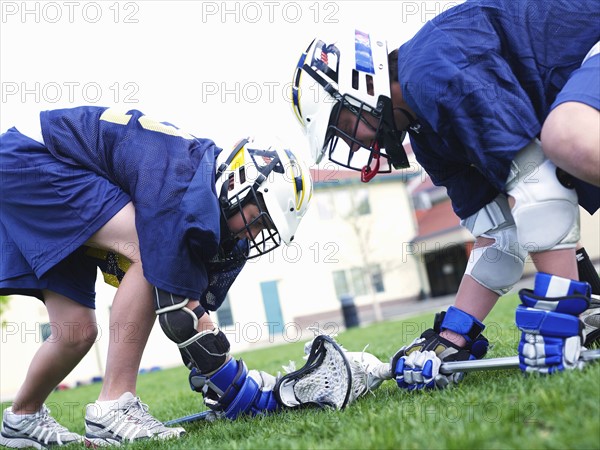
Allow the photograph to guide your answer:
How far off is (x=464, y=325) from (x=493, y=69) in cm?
124

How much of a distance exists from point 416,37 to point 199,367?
1.81 m

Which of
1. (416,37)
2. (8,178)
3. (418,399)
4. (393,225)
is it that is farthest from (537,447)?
(393,225)

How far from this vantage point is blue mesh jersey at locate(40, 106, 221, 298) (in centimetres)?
287

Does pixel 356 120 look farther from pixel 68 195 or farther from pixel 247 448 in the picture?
pixel 247 448

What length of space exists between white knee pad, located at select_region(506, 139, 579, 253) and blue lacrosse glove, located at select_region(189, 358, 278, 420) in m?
1.49

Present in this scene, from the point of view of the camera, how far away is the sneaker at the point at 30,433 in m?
3.48

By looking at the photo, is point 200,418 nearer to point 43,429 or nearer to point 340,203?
point 43,429

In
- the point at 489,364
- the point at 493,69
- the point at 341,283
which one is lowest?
the point at 341,283

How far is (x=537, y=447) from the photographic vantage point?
59.4 inches

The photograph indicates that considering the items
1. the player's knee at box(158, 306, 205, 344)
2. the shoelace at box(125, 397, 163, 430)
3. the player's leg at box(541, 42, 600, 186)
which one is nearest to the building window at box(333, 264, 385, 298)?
the shoelace at box(125, 397, 163, 430)

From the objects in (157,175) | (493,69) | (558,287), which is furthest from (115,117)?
(558,287)

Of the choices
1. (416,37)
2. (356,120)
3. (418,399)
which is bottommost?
(418,399)

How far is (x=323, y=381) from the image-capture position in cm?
298

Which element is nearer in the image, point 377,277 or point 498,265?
point 498,265
